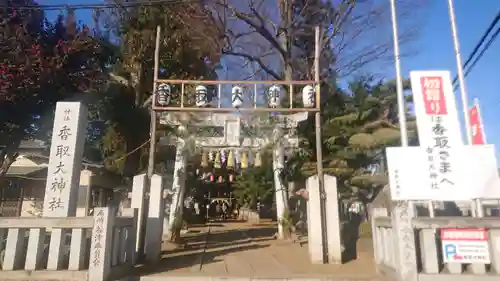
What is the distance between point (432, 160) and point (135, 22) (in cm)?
1509

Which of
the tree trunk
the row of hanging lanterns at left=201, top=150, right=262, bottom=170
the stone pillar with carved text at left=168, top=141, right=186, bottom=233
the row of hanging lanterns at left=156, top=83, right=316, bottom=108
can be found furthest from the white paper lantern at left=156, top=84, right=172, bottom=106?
the tree trunk

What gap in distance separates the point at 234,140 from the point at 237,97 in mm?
1729

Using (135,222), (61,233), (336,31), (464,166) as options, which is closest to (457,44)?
(464,166)

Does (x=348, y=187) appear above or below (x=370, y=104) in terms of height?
below

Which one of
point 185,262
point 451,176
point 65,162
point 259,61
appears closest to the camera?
point 451,176

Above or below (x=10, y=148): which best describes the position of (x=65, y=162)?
below

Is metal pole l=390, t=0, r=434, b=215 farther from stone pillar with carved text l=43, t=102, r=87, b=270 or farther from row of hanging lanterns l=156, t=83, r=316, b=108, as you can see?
stone pillar with carved text l=43, t=102, r=87, b=270

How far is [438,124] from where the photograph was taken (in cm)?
835

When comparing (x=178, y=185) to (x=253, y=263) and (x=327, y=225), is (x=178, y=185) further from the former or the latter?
(x=327, y=225)

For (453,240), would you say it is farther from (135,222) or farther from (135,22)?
(135,22)

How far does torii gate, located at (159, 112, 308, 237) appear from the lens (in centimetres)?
1252

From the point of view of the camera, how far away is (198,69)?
61.0 feet

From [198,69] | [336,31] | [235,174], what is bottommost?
[235,174]

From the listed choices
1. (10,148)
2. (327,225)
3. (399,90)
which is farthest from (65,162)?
(399,90)
